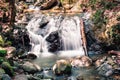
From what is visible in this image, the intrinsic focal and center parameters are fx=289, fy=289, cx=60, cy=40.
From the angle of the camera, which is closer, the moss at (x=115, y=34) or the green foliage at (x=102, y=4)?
the moss at (x=115, y=34)

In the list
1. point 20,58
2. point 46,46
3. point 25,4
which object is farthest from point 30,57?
point 25,4

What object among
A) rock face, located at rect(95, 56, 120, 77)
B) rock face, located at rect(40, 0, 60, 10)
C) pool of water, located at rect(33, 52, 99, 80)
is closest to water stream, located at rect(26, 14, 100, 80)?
pool of water, located at rect(33, 52, 99, 80)

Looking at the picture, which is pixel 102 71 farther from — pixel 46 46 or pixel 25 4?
pixel 25 4

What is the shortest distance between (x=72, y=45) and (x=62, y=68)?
7165 millimetres

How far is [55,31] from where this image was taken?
2567 centimetres

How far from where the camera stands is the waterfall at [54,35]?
24.9 m

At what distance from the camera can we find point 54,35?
83.1ft

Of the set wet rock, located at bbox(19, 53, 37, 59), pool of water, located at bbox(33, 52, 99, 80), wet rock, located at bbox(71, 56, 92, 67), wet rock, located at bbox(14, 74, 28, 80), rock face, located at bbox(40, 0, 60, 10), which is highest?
rock face, located at bbox(40, 0, 60, 10)

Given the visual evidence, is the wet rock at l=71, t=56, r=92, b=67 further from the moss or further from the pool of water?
the moss

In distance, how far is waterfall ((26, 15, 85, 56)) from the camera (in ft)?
81.7

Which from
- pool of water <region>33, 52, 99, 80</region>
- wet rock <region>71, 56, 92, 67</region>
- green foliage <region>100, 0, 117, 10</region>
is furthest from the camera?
green foliage <region>100, 0, 117, 10</region>

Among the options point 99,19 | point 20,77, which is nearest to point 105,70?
point 20,77

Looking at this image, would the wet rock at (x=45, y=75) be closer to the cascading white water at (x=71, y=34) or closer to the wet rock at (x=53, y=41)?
the wet rock at (x=53, y=41)

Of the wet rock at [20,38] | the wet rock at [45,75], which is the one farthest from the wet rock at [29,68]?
the wet rock at [20,38]
